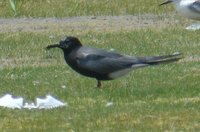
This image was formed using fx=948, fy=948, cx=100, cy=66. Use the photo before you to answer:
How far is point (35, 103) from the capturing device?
10.3m

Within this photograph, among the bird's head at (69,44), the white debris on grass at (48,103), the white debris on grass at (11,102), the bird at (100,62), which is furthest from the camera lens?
the bird's head at (69,44)

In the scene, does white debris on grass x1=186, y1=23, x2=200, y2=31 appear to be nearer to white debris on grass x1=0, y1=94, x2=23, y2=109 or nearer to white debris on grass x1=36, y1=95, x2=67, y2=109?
white debris on grass x1=0, y1=94, x2=23, y2=109

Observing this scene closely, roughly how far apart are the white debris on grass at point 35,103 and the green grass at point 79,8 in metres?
10.3

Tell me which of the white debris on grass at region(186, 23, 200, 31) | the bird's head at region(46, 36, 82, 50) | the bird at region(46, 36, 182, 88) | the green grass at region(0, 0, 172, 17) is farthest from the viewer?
the green grass at region(0, 0, 172, 17)

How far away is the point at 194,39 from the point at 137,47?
49.2 inches

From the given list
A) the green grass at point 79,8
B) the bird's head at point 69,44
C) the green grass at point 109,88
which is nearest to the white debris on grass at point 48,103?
the green grass at point 109,88

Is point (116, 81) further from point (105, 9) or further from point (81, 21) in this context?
point (105, 9)

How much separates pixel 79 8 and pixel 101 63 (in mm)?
10355

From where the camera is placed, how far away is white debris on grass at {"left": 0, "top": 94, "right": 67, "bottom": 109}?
1008 centimetres

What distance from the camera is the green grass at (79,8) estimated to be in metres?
20.8

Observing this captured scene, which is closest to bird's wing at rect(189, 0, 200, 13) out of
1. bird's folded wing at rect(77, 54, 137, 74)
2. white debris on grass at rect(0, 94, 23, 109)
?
bird's folded wing at rect(77, 54, 137, 74)

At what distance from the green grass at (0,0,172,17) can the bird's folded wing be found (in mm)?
9502

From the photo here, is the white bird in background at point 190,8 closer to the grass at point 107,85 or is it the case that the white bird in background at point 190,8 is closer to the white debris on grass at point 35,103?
the grass at point 107,85

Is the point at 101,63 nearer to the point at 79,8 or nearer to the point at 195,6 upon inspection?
the point at 195,6
